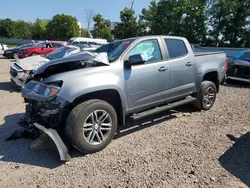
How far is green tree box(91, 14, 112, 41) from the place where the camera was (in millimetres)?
52531

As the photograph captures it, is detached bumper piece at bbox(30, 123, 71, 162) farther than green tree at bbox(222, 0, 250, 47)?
No

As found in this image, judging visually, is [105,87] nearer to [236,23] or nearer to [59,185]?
[59,185]

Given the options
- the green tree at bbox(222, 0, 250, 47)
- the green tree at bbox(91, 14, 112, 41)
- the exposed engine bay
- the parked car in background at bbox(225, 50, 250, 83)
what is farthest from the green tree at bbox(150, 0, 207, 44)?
the exposed engine bay

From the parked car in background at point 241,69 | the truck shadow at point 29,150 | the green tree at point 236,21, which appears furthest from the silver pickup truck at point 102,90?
the green tree at point 236,21

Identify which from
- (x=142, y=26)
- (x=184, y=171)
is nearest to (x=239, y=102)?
(x=184, y=171)

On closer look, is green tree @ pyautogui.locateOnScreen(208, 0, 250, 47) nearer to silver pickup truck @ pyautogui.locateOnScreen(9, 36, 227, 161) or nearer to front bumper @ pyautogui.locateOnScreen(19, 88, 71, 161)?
silver pickup truck @ pyautogui.locateOnScreen(9, 36, 227, 161)

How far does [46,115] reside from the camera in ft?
12.0

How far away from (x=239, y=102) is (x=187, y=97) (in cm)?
235

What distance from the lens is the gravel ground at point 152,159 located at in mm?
3047

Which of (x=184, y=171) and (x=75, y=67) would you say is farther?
(x=75, y=67)

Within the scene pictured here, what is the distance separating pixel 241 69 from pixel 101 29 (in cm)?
4680

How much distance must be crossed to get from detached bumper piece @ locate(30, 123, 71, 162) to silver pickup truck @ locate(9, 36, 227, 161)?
0.05 ft

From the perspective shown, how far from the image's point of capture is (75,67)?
12.9ft

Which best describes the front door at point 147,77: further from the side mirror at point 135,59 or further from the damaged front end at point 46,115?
the damaged front end at point 46,115
